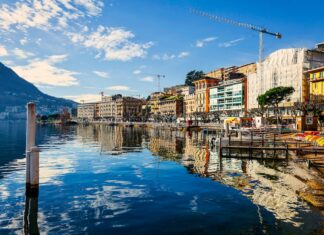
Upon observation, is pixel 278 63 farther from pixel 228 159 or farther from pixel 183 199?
pixel 183 199

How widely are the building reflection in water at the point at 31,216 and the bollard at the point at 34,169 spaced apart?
0.66 m

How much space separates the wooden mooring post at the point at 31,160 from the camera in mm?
22109

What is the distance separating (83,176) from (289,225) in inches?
812

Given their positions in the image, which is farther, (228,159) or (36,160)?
A: (228,159)

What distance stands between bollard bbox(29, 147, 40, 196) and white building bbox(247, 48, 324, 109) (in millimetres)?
103914

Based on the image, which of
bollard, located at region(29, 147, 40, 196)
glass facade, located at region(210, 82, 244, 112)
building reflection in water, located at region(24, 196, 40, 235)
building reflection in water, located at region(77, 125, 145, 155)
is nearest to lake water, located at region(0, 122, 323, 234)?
building reflection in water, located at region(24, 196, 40, 235)

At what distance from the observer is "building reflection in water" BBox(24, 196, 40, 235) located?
16609 mm

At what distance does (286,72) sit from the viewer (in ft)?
389

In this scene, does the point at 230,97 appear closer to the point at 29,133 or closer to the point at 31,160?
the point at 29,133

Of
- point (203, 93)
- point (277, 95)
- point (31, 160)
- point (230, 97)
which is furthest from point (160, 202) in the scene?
point (203, 93)

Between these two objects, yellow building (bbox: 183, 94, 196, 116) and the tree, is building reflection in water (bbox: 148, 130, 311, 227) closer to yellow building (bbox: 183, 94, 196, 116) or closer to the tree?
the tree

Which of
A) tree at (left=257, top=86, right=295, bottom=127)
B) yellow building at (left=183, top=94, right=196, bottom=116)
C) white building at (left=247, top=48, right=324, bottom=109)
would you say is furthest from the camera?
yellow building at (left=183, top=94, right=196, bottom=116)

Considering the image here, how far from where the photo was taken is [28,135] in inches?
906

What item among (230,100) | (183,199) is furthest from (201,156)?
(230,100)
